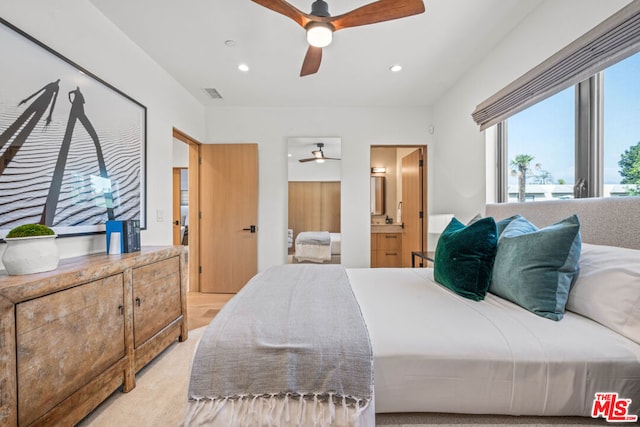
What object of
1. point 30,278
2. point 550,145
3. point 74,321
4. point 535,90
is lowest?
point 74,321

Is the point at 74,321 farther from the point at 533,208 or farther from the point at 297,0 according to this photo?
the point at 533,208

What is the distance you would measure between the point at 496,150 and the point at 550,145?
590 millimetres

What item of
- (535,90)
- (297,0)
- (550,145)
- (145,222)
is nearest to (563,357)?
(550,145)

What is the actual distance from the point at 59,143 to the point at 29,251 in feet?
2.51

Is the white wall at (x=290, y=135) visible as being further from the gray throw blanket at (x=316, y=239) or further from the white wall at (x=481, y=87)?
the gray throw blanket at (x=316, y=239)

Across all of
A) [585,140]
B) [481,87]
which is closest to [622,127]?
[585,140]

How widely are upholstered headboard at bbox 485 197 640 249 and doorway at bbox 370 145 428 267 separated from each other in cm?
220

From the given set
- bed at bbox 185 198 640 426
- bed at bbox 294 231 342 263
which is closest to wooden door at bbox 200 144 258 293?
bed at bbox 294 231 342 263

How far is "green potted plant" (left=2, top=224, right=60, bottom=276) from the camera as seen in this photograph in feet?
3.83

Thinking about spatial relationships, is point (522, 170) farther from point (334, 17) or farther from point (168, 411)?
point (168, 411)

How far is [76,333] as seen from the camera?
4.24 feet

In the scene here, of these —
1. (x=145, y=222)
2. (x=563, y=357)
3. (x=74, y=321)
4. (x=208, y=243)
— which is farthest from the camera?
(x=208, y=243)

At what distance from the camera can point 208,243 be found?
12.1 feet

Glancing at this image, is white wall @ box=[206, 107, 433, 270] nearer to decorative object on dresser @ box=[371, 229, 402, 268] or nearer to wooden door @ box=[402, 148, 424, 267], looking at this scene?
wooden door @ box=[402, 148, 424, 267]
